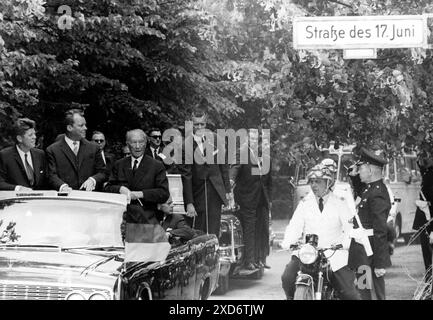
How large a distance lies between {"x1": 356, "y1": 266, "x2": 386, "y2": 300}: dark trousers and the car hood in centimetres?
185

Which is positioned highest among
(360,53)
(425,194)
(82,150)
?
(360,53)

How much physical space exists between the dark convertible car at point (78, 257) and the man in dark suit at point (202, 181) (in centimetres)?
45

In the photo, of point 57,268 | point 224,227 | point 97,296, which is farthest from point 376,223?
point 57,268

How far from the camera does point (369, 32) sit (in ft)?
21.2

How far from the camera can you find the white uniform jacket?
227 inches

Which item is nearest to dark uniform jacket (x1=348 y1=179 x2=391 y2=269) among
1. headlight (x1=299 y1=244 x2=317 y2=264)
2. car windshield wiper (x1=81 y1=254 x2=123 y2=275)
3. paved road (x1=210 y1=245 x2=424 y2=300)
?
paved road (x1=210 y1=245 x2=424 y2=300)

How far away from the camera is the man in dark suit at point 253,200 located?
662 cm

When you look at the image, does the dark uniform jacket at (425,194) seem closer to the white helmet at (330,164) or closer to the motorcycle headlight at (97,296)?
the white helmet at (330,164)

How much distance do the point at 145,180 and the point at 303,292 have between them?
4.78 feet

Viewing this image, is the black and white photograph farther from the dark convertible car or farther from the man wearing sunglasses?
the dark convertible car

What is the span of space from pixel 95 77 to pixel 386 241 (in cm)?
240

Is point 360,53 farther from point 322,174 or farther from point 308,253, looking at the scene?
point 308,253
